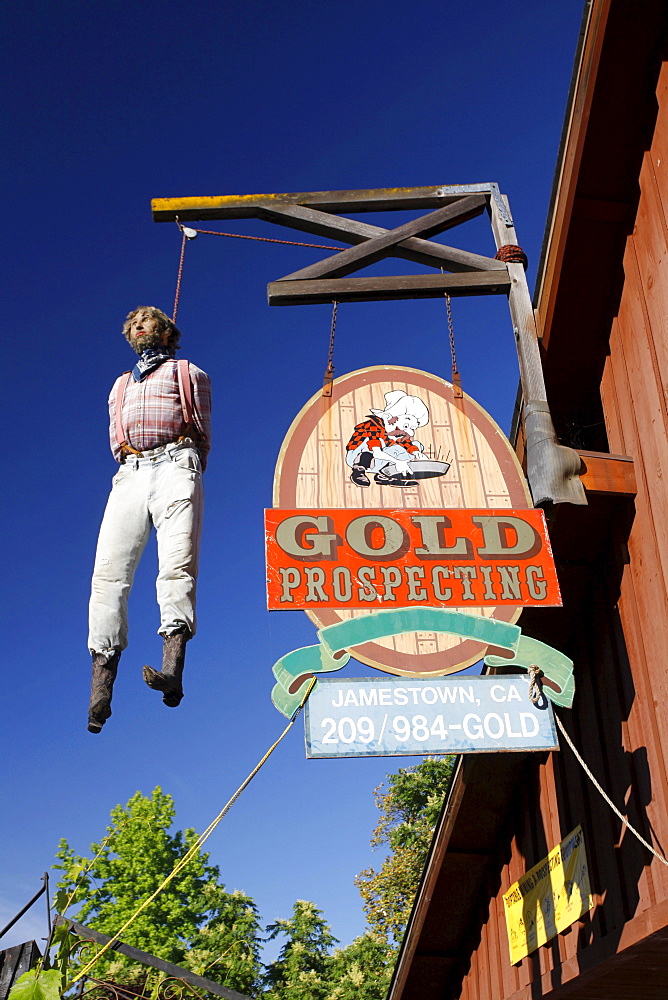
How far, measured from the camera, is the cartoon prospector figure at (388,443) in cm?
519

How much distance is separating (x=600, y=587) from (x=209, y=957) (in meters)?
20.8

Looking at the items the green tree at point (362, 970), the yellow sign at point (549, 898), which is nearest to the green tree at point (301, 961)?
the green tree at point (362, 970)

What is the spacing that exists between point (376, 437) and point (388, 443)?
0.08m

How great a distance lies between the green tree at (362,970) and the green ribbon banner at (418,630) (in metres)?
20.5

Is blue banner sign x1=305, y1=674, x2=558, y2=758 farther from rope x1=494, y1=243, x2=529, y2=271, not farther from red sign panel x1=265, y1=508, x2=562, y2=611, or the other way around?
rope x1=494, y1=243, x2=529, y2=271

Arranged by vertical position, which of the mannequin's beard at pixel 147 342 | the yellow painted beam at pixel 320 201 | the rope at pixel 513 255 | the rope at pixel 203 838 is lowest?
the rope at pixel 203 838

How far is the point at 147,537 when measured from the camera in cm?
508

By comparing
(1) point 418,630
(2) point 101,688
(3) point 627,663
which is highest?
(3) point 627,663

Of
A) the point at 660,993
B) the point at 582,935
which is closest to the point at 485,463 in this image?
the point at 582,935

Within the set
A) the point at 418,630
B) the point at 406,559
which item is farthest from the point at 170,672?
the point at 406,559

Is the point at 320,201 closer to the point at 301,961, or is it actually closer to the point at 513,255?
the point at 513,255

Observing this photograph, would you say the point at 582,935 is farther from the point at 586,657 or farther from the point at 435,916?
the point at 435,916

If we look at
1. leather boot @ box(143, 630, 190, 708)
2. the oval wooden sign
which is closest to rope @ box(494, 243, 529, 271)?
the oval wooden sign

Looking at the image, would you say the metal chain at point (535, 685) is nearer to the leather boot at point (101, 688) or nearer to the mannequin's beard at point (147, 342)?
the leather boot at point (101, 688)
